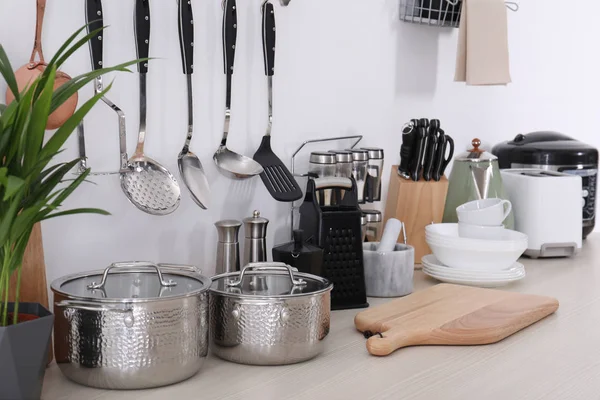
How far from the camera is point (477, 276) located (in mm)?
1684

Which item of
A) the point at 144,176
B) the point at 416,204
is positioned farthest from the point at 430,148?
the point at 144,176

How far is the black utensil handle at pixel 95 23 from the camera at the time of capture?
1257mm

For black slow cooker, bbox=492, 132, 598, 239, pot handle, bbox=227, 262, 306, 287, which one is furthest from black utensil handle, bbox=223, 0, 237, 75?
black slow cooker, bbox=492, 132, 598, 239

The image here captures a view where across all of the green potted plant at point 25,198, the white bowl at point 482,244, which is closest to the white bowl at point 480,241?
the white bowl at point 482,244

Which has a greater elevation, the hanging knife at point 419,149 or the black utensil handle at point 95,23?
the black utensil handle at point 95,23

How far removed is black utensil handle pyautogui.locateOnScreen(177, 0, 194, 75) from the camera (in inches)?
54.9

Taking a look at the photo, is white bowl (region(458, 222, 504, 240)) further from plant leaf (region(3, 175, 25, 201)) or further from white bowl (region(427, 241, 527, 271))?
plant leaf (region(3, 175, 25, 201))

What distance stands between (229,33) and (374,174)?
0.46m

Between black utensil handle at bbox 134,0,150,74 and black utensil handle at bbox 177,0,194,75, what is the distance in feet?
0.23

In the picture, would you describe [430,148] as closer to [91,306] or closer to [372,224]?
[372,224]

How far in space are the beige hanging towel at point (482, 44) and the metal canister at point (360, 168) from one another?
0.42 metres

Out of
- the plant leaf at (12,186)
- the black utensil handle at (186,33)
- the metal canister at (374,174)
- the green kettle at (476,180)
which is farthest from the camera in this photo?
the green kettle at (476,180)

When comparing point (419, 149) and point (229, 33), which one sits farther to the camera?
point (419, 149)

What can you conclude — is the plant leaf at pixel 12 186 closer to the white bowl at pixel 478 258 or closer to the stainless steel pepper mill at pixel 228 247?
the stainless steel pepper mill at pixel 228 247
